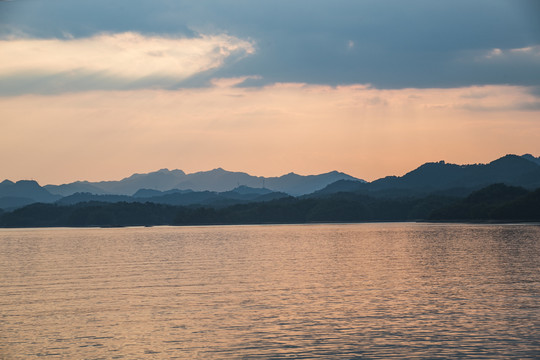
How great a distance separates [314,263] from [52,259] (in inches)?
2013

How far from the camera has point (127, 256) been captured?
124m

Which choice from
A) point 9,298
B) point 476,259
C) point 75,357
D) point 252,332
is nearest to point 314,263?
point 476,259

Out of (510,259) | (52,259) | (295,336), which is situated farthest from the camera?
(52,259)

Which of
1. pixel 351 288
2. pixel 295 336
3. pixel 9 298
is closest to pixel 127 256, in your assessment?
pixel 9 298

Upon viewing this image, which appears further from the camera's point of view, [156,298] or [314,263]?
[314,263]

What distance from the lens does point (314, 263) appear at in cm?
10025

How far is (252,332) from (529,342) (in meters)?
18.5

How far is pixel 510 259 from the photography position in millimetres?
96812

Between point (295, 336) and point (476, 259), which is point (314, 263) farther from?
point (295, 336)

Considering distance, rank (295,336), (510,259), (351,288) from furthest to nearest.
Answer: (510,259) < (351,288) < (295,336)

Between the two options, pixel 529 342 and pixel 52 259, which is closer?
pixel 529 342

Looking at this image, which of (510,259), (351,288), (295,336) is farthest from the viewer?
(510,259)

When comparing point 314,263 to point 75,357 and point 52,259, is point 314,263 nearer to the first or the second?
point 52,259

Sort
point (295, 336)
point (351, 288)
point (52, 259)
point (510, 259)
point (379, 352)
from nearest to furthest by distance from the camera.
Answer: point (379, 352) → point (295, 336) → point (351, 288) → point (510, 259) → point (52, 259)
